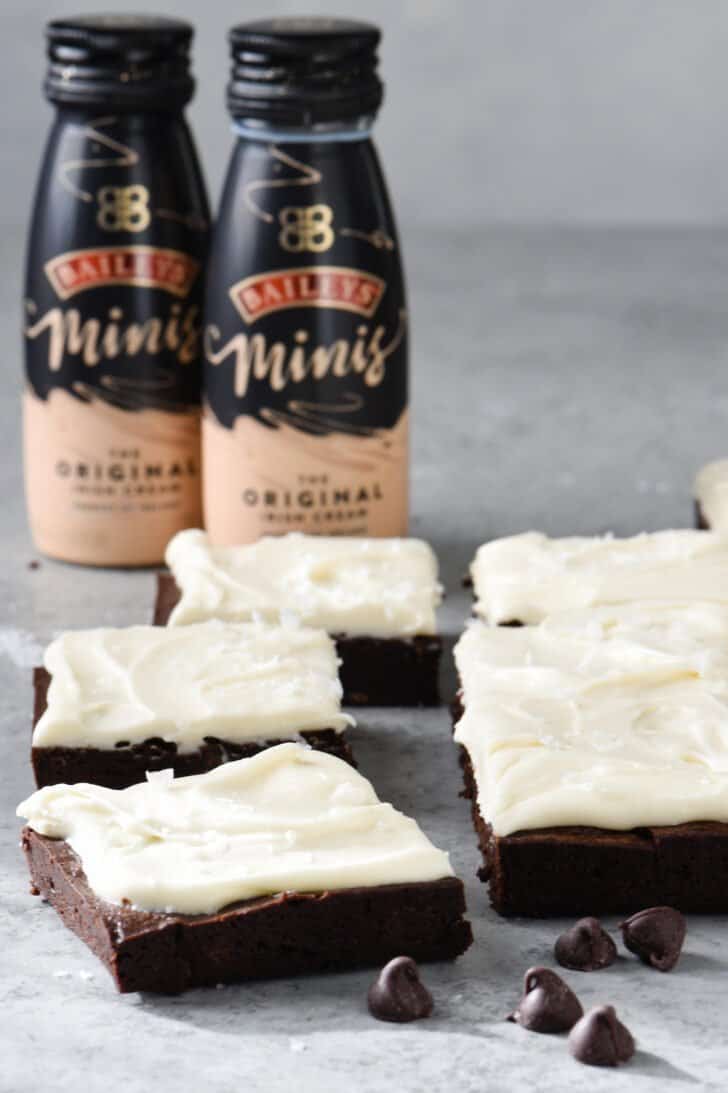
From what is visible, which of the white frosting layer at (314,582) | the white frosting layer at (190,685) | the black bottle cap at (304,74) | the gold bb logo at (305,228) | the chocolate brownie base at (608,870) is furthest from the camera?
the gold bb logo at (305,228)

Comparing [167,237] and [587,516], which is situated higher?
[167,237]

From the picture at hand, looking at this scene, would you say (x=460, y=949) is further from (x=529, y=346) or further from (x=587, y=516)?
(x=529, y=346)

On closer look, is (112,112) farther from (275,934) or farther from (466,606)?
(275,934)

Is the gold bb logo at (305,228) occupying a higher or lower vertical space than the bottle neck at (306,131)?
lower

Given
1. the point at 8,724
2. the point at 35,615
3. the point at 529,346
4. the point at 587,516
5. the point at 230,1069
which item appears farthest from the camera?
the point at 529,346

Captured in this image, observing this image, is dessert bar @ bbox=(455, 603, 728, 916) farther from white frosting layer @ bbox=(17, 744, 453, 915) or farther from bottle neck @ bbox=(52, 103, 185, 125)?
bottle neck @ bbox=(52, 103, 185, 125)

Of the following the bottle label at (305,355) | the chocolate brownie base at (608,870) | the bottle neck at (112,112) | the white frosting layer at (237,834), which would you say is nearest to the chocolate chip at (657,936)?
the chocolate brownie base at (608,870)

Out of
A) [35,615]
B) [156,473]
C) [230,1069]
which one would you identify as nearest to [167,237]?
[156,473]

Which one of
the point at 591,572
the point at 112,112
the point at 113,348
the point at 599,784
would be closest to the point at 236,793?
the point at 599,784

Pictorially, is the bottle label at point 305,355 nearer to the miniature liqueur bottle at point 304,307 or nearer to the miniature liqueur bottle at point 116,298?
the miniature liqueur bottle at point 304,307
